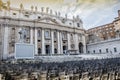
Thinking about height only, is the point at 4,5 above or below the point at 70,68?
above

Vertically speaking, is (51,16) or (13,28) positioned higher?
(51,16)

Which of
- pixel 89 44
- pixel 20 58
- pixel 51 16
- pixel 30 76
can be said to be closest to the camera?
pixel 30 76

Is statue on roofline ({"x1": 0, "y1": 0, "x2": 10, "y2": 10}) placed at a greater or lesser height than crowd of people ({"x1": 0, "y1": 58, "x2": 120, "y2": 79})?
greater

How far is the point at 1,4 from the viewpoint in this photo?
2525cm

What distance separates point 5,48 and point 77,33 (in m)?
13.7

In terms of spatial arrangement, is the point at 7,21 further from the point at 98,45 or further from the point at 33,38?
the point at 98,45

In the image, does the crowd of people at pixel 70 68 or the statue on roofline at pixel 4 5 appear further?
the statue on roofline at pixel 4 5

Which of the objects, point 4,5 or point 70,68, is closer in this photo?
point 70,68

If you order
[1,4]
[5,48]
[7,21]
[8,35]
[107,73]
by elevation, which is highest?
[1,4]

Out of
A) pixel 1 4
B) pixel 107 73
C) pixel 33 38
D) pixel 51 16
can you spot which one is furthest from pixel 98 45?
pixel 107 73

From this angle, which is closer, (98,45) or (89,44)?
(98,45)

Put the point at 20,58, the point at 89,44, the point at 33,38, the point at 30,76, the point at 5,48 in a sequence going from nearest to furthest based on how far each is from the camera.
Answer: the point at 30,76 < the point at 20,58 < the point at 5,48 < the point at 33,38 < the point at 89,44

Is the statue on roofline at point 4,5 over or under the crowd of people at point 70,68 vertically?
over

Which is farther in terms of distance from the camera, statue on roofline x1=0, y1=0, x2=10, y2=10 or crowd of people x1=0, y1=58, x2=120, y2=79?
statue on roofline x1=0, y1=0, x2=10, y2=10
